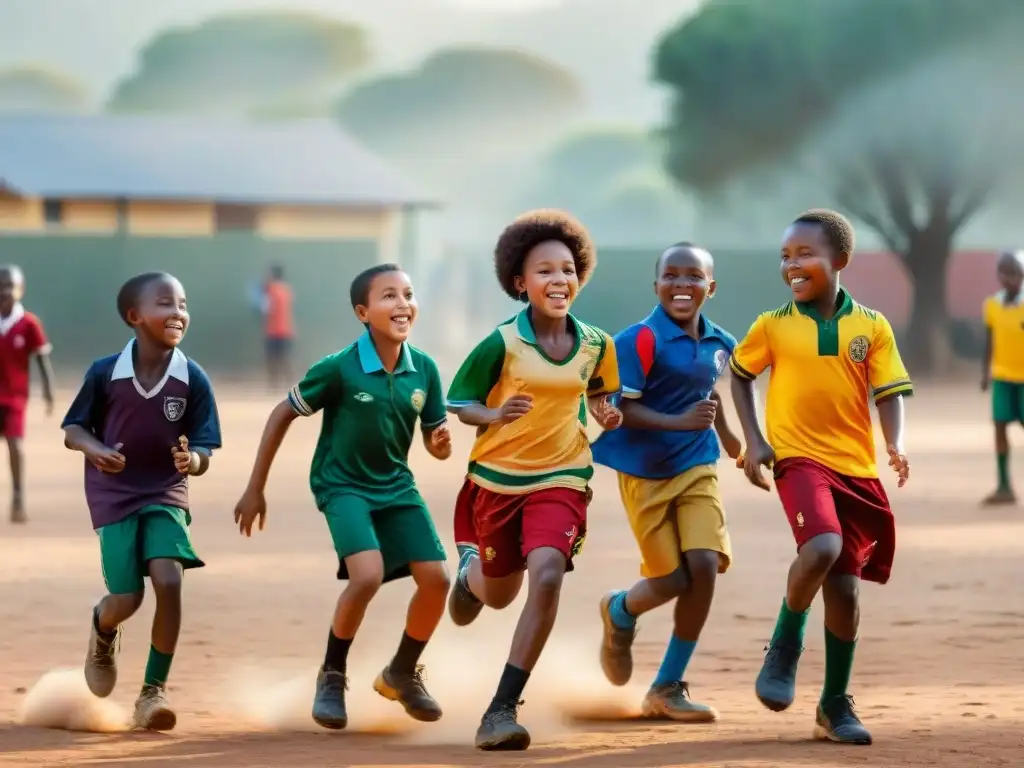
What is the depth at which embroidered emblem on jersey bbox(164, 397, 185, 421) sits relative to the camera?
6.87 meters

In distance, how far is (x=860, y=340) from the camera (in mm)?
6664

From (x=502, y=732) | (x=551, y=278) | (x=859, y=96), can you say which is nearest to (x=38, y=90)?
(x=859, y=96)

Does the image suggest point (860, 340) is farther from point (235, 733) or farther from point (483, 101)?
point (483, 101)

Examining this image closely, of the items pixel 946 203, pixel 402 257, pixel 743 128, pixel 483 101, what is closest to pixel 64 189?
pixel 402 257

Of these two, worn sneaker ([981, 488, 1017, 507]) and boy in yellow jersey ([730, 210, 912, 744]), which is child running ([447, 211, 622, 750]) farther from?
worn sneaker ([981, 488, 1017, 507])

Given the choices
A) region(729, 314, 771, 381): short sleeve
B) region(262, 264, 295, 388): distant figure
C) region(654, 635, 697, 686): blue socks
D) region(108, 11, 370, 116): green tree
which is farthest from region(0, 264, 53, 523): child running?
region(108, 11, 370, 116): green tree

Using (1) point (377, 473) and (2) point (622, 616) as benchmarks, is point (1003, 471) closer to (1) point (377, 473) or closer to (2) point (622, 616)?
(2) point (622, 616)

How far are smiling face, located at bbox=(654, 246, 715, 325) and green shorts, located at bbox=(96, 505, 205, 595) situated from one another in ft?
6.37

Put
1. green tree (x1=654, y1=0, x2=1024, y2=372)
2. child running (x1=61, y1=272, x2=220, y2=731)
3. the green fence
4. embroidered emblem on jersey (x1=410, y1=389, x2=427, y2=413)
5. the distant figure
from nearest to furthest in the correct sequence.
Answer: child running (x1=61, y1=272, x2=220, y2=731)
embroidered emblem on jersey (x1=410, y1=389, x2=427, y2=413)
the distant figure
the green fence
green tree (x1=654, y1=0, x2=1024, y2=372)

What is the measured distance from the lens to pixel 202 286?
3431cm

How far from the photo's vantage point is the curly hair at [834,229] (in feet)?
22.1

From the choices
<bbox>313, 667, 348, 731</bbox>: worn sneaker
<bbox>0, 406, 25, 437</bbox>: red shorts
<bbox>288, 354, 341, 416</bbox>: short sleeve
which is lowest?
<bbox>313, 667, 348, 731</bbox>: worn sneaker

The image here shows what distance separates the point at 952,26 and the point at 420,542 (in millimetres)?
34153

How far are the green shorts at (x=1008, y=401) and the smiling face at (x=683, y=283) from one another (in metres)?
7.33
